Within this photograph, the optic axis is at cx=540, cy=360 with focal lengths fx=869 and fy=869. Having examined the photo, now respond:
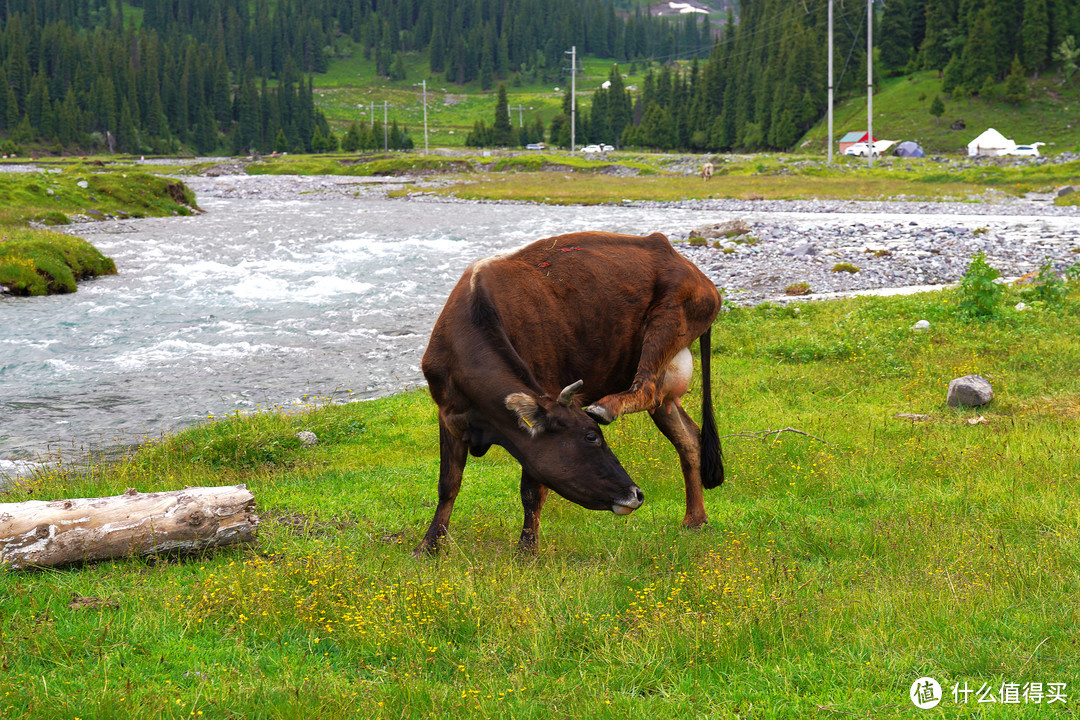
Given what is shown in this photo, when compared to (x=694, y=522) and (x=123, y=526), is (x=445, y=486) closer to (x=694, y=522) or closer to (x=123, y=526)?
(x=694, y=522)

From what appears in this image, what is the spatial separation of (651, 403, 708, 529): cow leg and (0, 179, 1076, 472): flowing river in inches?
300

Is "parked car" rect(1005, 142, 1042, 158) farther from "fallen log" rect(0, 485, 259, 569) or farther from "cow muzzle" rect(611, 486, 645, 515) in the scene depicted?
"fallen log" rect(0, 485, 259, 569)

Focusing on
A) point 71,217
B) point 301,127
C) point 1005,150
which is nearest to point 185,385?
point 71,217

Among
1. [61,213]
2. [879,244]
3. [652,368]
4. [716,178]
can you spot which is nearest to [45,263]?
[61,213]

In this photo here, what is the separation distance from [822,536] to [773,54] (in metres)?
139

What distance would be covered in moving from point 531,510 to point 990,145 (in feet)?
317

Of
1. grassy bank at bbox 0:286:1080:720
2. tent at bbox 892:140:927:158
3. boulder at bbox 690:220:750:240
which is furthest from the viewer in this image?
tent at bbox 892:140:927:158

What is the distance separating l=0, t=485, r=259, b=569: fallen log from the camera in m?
6.27

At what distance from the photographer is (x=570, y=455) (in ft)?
19.6

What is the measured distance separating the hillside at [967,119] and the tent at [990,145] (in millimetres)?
4048

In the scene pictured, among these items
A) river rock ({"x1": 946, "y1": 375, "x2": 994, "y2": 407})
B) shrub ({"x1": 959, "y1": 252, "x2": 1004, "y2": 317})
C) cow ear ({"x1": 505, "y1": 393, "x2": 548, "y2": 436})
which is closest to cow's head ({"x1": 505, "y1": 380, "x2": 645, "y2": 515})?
cow ear ({"x1": 505, "y1": 393, "x2": 548, "y2": 436})

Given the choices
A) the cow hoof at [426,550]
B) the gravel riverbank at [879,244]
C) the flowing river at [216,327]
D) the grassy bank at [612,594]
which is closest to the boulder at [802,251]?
the gravel riverbank at [879,244]

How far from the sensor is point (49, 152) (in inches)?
5782

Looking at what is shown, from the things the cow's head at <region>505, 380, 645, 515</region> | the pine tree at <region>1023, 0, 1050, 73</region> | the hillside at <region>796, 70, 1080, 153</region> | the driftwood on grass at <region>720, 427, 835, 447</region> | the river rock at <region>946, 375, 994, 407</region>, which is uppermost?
the pine tree at <region>1023, 0, 1050, 73</region>
